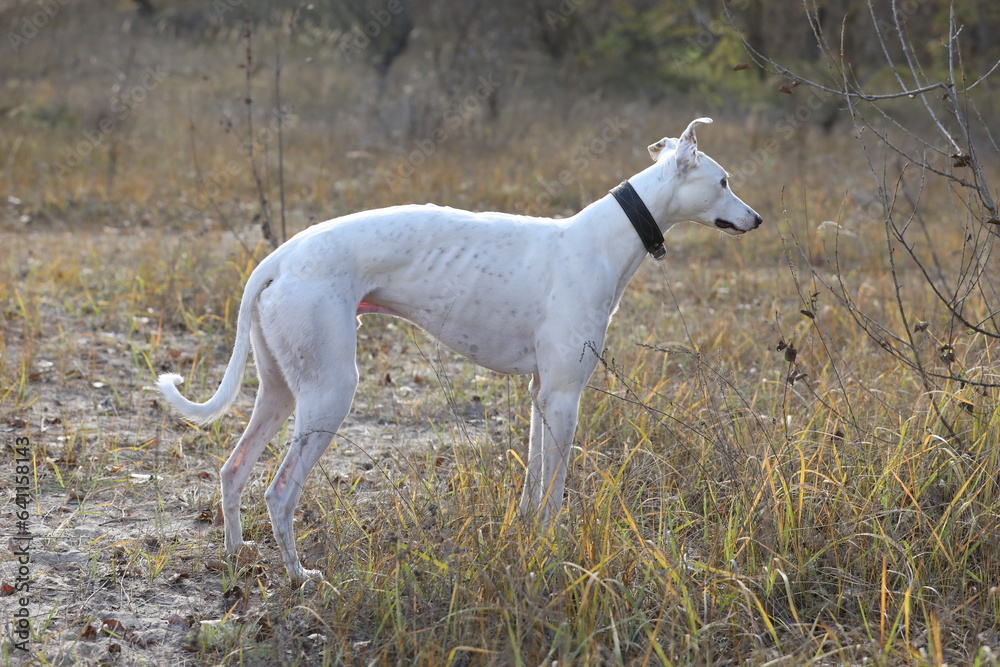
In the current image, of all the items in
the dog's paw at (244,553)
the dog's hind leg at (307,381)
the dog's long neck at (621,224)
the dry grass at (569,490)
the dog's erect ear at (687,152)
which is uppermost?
the dog's erect ear at (687,152)

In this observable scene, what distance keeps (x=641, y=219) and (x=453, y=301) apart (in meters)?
0.81

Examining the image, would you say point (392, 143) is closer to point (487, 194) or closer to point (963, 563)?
point (487, 194)

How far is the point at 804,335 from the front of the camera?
6102 mm

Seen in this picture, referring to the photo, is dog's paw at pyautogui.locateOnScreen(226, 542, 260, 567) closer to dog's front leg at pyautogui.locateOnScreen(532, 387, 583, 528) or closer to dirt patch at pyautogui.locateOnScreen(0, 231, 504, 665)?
dirt patch at pyautogui.locateOnScreen(0, 231, 504, 665)

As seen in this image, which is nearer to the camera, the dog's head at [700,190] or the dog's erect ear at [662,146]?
the dog's head at [700,190]

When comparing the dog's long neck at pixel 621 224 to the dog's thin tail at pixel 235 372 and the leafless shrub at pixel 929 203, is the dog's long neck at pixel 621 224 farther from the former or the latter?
the dog's thin tail at pixel 235 372

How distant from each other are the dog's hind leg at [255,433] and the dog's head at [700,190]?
1721 millimetres

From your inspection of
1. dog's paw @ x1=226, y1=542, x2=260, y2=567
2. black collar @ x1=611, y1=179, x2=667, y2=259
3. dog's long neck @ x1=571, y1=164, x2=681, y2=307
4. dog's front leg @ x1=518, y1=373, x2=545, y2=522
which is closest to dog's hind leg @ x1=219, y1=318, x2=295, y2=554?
dog's paw @ x1=226, y1=542, x2=260, y2=567

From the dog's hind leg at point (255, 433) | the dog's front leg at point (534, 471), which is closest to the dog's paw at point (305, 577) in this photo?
the dog's hind leg at point (255, 433)

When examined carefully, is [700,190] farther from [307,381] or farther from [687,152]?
[307,381]

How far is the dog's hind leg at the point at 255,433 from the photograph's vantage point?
141 inches

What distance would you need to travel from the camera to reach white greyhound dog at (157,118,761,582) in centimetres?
339

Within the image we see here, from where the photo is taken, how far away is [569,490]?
329cm

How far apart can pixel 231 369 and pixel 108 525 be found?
1.00m
